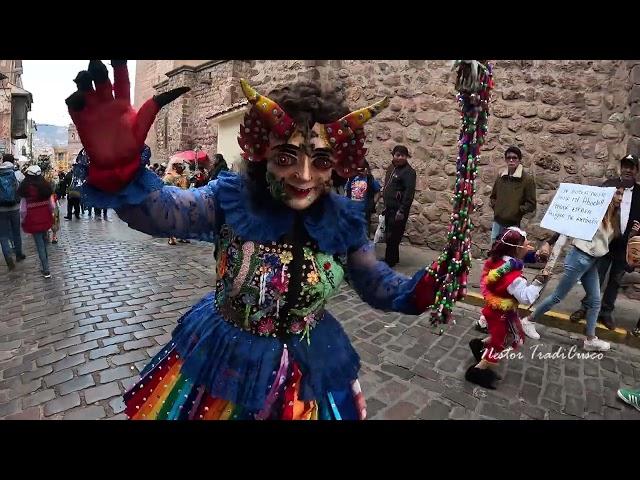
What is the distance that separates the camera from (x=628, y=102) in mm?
6027

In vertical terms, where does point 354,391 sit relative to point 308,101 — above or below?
below

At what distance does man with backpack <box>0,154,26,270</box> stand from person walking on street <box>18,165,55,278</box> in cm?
37

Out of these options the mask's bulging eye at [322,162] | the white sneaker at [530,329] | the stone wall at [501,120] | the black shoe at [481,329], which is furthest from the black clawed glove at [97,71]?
the stone wall at [501,120]

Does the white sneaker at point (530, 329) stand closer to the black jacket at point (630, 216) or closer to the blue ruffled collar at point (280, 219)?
the black jacket at point (630, 216)

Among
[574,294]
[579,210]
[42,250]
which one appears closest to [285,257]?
[579,210]

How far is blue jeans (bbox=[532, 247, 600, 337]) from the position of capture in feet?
13.8

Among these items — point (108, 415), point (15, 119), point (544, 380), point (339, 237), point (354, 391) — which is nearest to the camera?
point (339, 237)

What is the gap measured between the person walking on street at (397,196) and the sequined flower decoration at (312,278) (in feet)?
17.5

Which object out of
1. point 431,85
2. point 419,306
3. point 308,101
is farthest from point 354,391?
point 431,85

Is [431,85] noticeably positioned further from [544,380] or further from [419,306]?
[419,306]

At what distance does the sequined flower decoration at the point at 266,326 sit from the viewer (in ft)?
5.10

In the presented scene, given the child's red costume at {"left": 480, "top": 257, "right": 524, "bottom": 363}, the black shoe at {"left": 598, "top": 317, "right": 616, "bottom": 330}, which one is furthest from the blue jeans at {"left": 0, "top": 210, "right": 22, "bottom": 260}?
the black shoe at {"left": 598, "top": 317, "right": 616, "bottom": 330}
